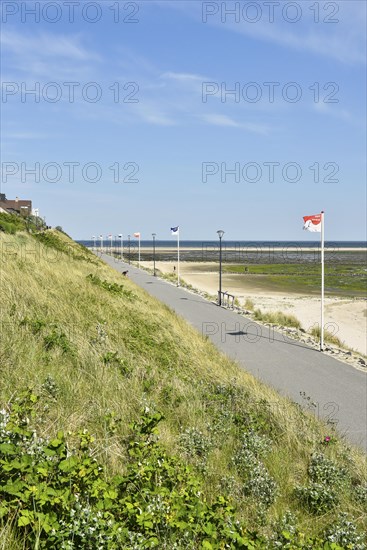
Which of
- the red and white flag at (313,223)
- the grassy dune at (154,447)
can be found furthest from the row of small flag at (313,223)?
the grassy dune at (154,447)

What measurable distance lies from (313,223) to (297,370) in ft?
19.3

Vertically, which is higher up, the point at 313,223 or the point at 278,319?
the point at 313,223

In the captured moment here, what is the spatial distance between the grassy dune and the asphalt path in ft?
4.81

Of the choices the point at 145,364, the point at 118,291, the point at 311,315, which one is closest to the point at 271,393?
the point at 145,364

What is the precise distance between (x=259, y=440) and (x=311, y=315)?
2153 centimetres

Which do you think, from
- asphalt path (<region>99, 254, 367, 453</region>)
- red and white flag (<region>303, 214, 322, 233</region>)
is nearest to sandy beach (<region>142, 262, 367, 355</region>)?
asphalt path (<region>99, 254, 367, 453</region>)

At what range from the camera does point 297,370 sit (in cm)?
1277

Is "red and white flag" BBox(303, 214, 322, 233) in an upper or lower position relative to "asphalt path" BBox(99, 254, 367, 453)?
upper

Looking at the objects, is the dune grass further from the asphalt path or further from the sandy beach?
the asphalt path

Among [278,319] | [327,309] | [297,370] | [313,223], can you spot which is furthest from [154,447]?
[327,309]

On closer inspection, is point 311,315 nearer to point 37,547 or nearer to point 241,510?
point 241,510

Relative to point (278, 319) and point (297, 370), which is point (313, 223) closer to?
point (297, 370)

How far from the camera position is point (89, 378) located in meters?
6.96

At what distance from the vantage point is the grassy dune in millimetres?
3420
